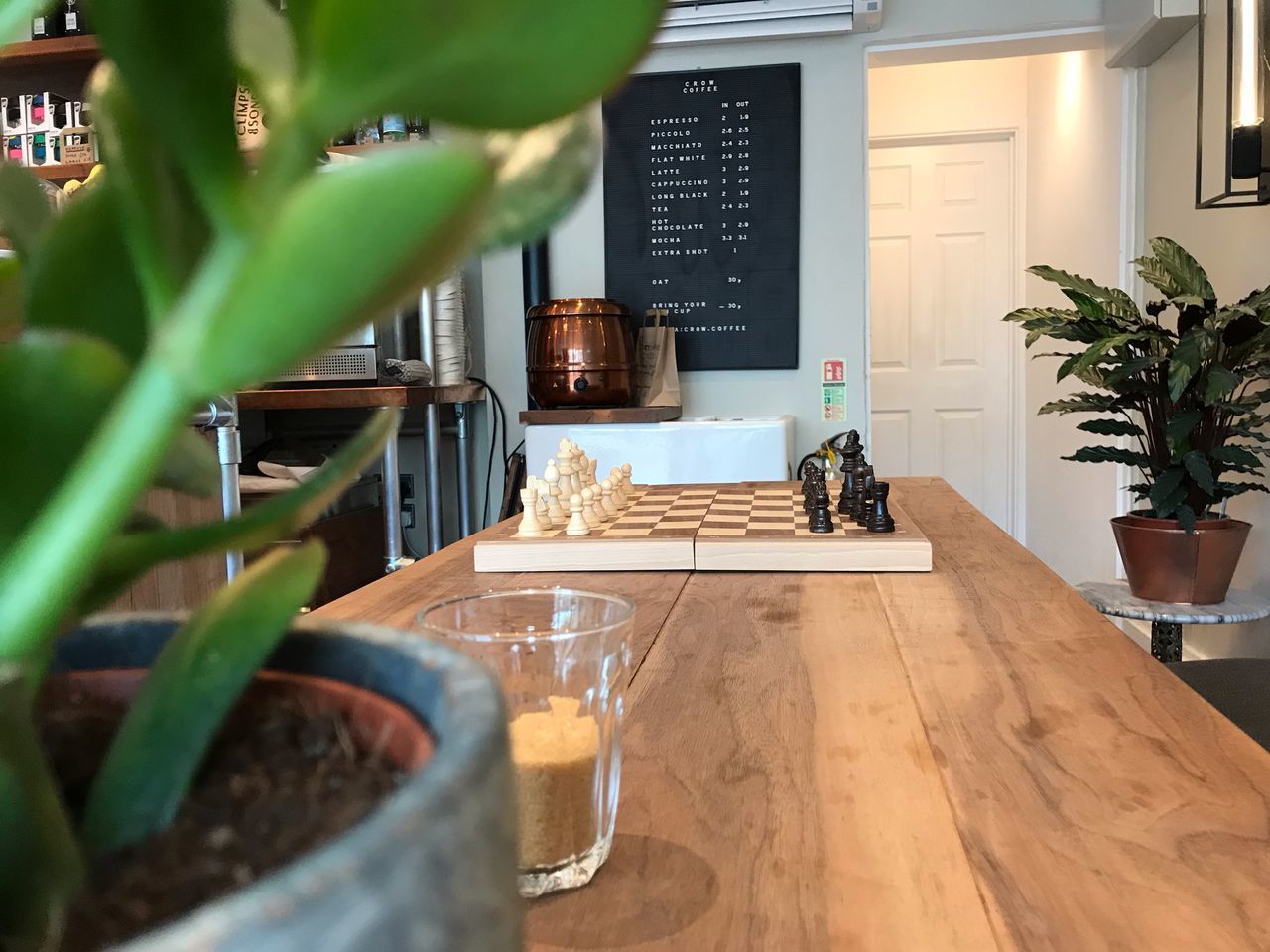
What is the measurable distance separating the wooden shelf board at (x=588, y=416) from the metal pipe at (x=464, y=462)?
0.65 m

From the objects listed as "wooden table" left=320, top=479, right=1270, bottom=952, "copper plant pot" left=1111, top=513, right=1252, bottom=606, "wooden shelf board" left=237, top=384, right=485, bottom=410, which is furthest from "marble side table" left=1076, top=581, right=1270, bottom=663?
"wooden shelf board" left=237, top=384, right=485, bottom=410

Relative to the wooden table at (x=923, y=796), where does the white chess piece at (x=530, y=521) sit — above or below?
above

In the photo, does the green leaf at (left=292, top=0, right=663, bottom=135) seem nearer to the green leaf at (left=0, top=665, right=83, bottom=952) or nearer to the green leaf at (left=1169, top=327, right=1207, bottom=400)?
the green leaf at (left=0, top=665, right=83, bottom=952)

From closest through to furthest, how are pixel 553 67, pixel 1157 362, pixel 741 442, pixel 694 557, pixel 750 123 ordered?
pixel 553 67
pixel 694 557
pixel 1157 362
pixel 741 442
pixel 750 123

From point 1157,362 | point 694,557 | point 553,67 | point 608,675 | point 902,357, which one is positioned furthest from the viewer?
point 902,357

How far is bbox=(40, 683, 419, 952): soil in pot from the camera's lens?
17 cm

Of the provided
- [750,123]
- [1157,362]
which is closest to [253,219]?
[1157,362]

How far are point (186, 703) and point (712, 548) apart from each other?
→ 3.32 feet

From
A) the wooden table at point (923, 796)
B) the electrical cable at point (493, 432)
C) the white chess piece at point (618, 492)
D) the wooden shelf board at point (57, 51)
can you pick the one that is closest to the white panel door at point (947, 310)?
the electrical cable at point (493, 432)

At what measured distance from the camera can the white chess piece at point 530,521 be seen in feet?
4.33

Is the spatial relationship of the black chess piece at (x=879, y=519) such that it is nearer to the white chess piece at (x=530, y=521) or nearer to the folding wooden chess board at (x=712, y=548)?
the folding wooden chess board at (x=712, y=548)

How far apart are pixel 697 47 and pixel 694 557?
2.81m

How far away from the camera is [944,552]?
1.28 m

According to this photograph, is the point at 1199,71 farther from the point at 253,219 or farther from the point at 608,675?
the point at 253,219
